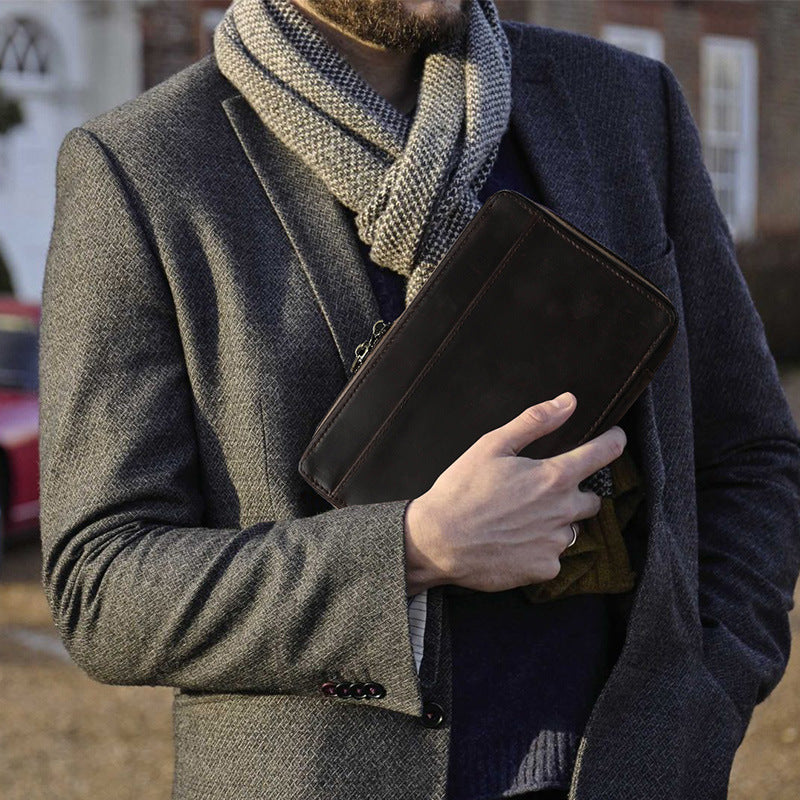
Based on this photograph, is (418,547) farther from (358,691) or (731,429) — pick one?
(731,429)

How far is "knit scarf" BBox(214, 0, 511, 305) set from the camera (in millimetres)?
1711

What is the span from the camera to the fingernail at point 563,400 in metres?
1.60

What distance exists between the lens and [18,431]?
801 centimetres

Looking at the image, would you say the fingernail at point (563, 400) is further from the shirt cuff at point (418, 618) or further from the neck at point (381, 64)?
the neck at point (381, 64)

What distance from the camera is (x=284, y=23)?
1841mm

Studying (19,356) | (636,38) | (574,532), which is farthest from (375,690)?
(636,38)

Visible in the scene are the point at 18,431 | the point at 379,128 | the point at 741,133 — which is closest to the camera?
the point at 379,128

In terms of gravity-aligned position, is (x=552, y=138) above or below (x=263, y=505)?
above

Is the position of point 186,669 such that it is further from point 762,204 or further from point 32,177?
point 762,204

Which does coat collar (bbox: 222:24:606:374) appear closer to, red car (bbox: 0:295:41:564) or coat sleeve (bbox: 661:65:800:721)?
coat sleeve (bbox: 661:65:800:721)

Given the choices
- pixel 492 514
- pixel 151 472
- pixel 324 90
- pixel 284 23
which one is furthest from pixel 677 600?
pixel 284 23

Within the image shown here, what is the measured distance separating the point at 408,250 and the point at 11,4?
1431cm

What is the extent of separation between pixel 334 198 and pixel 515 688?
727mm

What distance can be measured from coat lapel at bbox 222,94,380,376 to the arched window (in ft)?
46.2
